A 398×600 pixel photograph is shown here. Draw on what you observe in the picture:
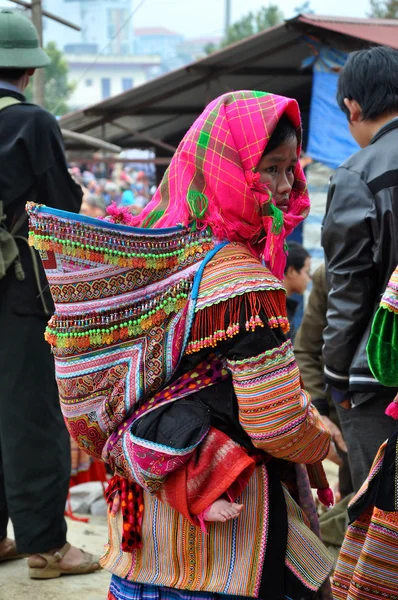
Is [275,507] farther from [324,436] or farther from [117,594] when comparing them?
[117,594]

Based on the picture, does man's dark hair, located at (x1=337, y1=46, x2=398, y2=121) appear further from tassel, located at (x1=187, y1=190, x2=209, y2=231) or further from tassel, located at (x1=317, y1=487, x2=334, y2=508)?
tassel, located at (x1=317, y1=487, x2=334, y2=508)

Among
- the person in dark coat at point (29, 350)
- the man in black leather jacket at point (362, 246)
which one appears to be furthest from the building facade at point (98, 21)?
the man in black leather jacket at point (362, 246)

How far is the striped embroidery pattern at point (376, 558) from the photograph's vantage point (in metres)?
2.46

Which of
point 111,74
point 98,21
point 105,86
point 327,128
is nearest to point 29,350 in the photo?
point 327,128

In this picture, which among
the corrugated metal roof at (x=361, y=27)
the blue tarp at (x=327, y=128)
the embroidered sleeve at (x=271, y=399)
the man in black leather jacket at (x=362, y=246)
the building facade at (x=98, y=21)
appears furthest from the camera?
the building facade at (x=98, y=21)

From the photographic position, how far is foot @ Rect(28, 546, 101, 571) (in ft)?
12.2

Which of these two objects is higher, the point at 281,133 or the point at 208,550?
the point at 281,133

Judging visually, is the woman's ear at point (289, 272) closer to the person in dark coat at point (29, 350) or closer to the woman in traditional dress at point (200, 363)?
the person in dark coat at point (29, 350)

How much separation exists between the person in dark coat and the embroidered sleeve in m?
1.76

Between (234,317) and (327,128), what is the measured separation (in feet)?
22.0

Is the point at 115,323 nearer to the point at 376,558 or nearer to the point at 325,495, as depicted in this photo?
the point at 325,495

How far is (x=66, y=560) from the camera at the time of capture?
376 cm

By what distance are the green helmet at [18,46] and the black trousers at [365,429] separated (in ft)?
6.73

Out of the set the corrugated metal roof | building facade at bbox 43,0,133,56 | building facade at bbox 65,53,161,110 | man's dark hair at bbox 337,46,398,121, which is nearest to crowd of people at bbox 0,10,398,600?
man's dark hair at bbox 337,46,398,121
